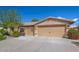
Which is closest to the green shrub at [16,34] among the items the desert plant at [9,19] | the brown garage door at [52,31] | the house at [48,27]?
the desert plant at [9,19]

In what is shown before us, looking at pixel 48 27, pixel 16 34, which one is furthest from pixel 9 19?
pixel 48 27

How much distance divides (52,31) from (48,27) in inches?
13.7

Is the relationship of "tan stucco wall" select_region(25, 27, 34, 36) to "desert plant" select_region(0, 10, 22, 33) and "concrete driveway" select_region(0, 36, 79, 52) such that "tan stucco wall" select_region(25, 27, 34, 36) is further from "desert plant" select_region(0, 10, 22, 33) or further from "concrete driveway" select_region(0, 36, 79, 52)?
"desert plant" select_region(0, 10, 22, 33)

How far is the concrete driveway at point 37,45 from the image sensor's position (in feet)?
24.2

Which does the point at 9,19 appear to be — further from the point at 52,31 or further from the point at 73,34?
the point at 73,34

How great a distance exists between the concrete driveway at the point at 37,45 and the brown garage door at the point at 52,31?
0.37 meters

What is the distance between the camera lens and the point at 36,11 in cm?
789

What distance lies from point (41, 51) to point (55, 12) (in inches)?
85.3

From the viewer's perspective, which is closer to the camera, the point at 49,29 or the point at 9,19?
the point at 9,19

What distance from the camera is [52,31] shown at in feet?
29.7

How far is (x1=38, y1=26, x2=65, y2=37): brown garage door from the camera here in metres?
8.86

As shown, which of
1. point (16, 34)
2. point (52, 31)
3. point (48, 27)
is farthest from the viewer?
point (48, 27)

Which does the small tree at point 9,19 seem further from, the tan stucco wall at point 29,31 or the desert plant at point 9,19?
the tan stucco wall at point 29,31
